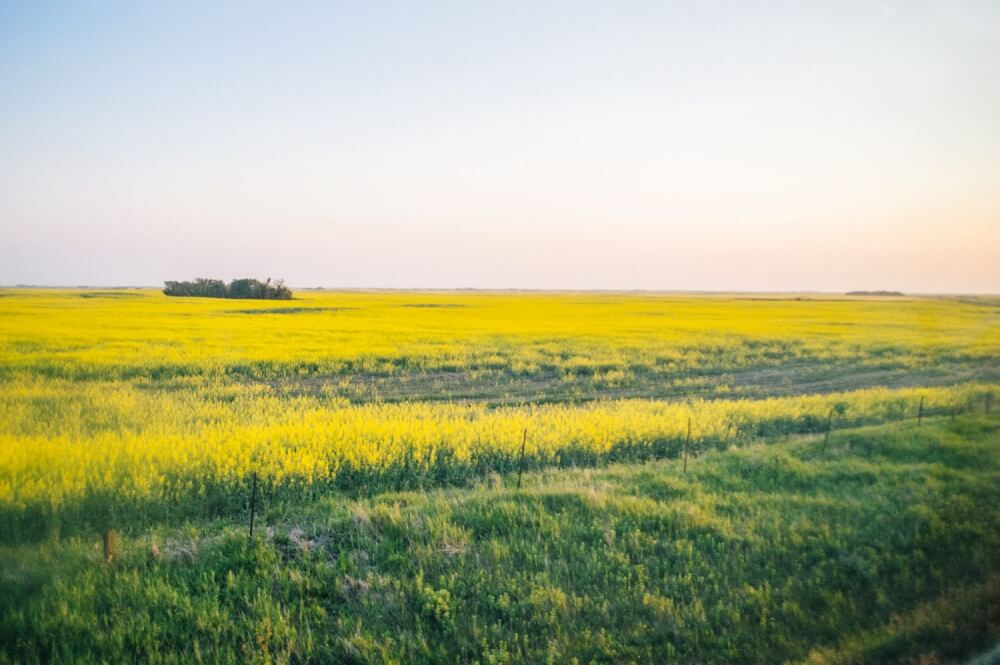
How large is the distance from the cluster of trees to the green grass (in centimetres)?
7704

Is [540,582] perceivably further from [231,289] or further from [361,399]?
[231,289]

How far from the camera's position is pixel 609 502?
853 centimetres

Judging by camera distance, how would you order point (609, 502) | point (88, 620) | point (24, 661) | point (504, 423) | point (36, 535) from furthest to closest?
point (504, 423)
point (609, 502)
point (36, 535)
point (88, 620)
point (24, 661)

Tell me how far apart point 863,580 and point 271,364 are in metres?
22.6

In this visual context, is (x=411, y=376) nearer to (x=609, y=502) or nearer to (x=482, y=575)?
(x=609, y=502)

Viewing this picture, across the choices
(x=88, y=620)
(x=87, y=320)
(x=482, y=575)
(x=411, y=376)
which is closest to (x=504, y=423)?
(x=482, y=575)

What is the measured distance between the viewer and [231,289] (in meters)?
81.2

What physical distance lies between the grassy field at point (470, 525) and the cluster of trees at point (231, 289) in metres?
64.6

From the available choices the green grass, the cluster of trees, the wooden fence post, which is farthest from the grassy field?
the cluster of trees

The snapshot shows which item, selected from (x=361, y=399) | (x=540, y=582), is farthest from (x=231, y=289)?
(x=540, y=582)

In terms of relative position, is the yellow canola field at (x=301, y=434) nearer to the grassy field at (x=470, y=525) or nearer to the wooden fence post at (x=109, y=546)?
the grassy field at (x=470, y=525)

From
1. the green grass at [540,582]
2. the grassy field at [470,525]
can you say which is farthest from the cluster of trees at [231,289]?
the green grass at [540,582]

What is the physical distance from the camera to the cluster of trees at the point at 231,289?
7572cm

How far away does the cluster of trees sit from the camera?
75.7 meters
